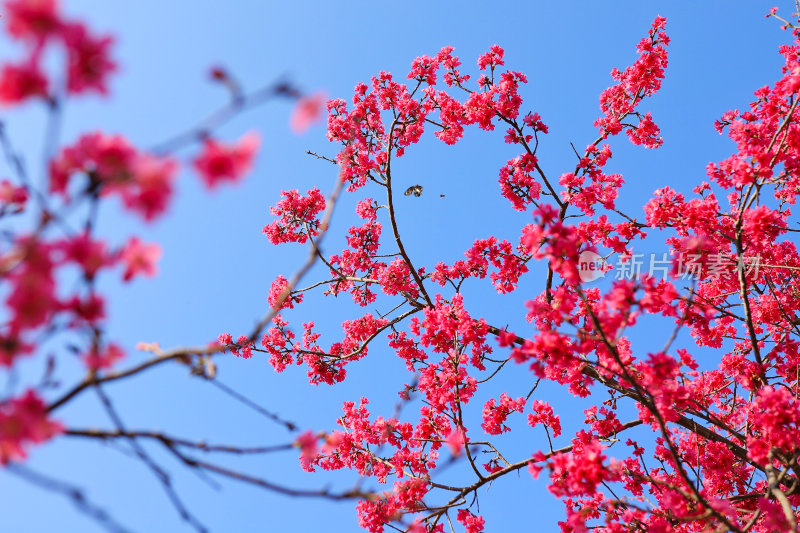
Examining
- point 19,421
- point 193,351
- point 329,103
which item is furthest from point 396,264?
point 19,421

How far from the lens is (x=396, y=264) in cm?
774

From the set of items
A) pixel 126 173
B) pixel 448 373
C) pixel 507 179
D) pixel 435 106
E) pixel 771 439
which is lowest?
pixel 126 173

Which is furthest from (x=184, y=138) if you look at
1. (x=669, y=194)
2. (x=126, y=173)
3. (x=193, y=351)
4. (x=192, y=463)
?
(x=669, y=194)

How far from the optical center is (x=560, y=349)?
3.79 meters

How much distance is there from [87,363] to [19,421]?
394 mm

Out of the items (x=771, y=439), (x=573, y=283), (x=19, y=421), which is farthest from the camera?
(x=771, y=439)

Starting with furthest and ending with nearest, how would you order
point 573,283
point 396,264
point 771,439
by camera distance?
point 396,264 < point 771,439 < point 573,283

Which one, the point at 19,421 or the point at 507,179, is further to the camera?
the point at 507,179

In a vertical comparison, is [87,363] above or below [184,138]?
below

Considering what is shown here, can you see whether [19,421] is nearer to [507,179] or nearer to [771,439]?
[771,439]

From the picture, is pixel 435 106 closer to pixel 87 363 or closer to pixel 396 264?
pixel 396 264

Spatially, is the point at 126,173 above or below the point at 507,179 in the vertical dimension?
below

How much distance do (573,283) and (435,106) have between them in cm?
523

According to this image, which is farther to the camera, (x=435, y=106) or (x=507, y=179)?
(x=435, y=106)
